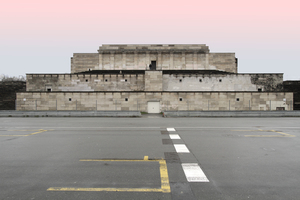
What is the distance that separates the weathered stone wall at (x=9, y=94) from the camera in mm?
33875

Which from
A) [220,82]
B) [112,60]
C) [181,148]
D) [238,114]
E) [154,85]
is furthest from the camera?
[112,60]

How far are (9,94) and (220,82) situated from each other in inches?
1803

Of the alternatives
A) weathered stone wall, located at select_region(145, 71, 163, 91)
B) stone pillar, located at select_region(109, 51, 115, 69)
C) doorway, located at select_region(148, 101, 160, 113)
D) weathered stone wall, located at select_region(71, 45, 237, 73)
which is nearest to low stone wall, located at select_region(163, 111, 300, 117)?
doorway, located at select_region(148, 101, 160, 113)

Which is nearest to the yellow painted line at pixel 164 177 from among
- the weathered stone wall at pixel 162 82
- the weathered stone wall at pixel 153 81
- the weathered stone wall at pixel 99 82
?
the weathered stone wall at pixel 153 81

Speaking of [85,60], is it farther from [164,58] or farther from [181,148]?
[181,148]

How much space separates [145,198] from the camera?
3301mm

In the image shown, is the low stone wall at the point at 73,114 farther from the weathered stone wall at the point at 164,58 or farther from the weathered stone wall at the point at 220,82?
the weathered stone wall at the point at 164,58

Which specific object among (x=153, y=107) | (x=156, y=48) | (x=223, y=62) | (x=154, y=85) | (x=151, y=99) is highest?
(x=156, y=48)

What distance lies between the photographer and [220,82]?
114 feet

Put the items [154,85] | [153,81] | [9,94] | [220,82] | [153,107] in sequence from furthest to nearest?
1. [9,94]
2. [220,82]
3. [153,81]
4. [154,85]
5. [153,107]

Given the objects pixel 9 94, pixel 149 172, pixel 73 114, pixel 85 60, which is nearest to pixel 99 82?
pixel 73 114

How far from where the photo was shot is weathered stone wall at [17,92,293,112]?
29.8m

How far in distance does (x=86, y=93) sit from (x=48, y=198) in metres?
29.1

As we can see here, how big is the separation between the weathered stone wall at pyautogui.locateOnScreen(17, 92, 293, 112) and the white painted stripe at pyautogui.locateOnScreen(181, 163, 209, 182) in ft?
82.0
